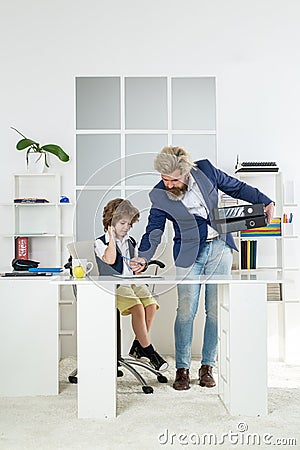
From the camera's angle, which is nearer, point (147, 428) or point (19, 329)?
point (147, 428)

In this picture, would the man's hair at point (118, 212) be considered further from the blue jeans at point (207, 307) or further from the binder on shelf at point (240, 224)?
the blue jeans at point (207, 307)

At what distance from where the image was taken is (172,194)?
304 centimetres

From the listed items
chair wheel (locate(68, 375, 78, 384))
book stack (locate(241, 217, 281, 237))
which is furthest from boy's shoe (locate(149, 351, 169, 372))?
book stack (locate(241, 217, 281, 237))

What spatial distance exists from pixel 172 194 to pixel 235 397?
3.33 feet

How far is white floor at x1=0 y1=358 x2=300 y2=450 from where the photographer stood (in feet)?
9.41

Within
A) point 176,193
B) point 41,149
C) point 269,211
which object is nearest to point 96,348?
point 176,193

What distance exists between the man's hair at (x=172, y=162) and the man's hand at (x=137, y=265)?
1.37ft

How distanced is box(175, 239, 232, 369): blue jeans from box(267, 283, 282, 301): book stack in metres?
0.97

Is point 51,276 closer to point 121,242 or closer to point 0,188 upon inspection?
point 121,242

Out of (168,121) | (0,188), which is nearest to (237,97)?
(168,121)

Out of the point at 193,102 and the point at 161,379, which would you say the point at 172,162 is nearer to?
→ the point at 161,379

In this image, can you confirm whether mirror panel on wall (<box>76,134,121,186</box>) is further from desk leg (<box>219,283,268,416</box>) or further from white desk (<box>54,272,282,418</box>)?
desk leg (<box>219,283,268,416</box>)

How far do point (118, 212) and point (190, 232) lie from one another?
343 mm

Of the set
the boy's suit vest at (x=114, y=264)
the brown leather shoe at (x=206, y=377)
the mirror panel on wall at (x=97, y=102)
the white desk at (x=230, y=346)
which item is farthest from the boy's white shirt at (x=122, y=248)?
the mirror panel on wall at (x=97, y=102)
